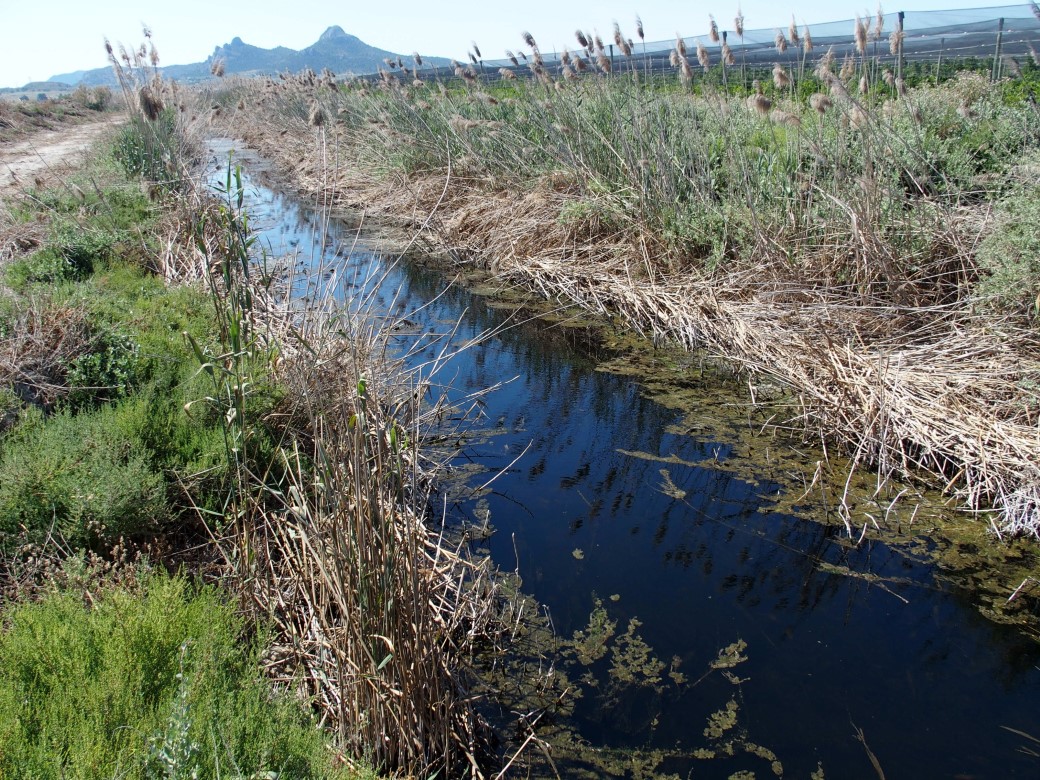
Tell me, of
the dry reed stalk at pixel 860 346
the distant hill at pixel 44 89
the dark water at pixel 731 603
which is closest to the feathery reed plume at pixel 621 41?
the dry reed stalk at pixel 860 346

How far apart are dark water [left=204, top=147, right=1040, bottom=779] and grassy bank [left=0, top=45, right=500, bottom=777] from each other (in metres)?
0.54

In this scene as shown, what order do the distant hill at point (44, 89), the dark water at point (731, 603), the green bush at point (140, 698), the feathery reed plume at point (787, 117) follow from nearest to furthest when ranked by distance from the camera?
1. the green bush at point (140, 698)
2. the dark water at point (731, 603)
3. the feathery reed plume at point (787, 117)
4. the distant hill at point (44, 89)

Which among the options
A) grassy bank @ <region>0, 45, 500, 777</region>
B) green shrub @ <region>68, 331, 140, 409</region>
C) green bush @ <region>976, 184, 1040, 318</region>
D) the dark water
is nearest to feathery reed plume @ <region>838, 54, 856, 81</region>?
green bush @ <region>976, 184, 1040, 318</region>

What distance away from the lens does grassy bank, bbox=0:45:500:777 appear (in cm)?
229

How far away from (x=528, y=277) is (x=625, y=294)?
133 cm

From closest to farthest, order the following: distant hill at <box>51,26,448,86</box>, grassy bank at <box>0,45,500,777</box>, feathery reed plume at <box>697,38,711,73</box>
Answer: grassy bank at <box>0,45,500,777</box> < feathery reed plume at <box>697,38,711,73</box> < distant hill at <box>51,26,448,86</box>

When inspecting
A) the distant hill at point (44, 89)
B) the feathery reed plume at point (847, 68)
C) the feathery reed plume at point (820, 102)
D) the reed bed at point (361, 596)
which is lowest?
the reed bed at point (361, 596)

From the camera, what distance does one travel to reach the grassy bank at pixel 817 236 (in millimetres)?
4469

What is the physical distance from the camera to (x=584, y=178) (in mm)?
8031

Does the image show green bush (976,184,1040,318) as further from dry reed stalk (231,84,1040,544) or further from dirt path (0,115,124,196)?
dirt path (0,115,124,196)

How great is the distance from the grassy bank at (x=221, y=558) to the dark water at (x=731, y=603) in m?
0.54

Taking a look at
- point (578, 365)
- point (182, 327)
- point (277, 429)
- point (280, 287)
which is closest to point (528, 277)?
point (578, 365)

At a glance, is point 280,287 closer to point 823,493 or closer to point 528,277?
point 528,277

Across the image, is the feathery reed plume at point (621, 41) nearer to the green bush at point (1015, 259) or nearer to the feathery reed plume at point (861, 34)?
the feathery reed plume at point (861, 34)
